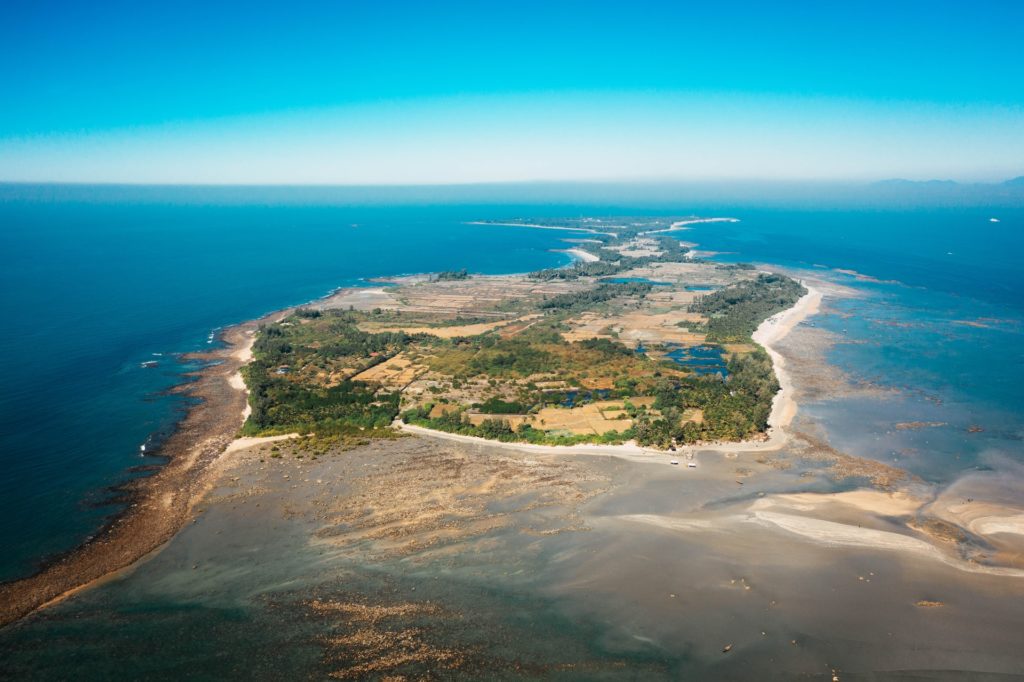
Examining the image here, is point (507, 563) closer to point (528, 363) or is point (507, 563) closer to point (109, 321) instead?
point (528, 363)

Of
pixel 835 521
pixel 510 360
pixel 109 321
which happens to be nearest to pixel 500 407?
pixel 510 360

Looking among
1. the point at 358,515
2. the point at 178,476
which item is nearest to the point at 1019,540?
the point at 358,515

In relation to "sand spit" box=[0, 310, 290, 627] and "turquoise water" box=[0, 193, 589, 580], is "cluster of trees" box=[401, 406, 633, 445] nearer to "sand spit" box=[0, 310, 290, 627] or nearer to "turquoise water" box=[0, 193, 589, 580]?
"sand spit" box=[0, 310, 290, 627]

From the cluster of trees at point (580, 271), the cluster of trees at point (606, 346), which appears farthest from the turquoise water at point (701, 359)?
the cluster of trees at point (580, 271)

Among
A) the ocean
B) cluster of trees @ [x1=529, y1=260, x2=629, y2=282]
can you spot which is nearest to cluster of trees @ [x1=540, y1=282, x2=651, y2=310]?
cluster of trees @ [x1=529, y1=260, x2=629, y2=282]

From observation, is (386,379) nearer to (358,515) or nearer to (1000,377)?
(358,515)

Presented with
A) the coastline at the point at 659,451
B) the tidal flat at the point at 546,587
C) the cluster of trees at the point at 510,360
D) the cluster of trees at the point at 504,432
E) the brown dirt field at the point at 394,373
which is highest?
the cluster of trees at the point at 510,360

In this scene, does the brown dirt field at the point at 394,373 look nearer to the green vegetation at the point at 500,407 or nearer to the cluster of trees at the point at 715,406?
the green vegetation at the point at 500,407
